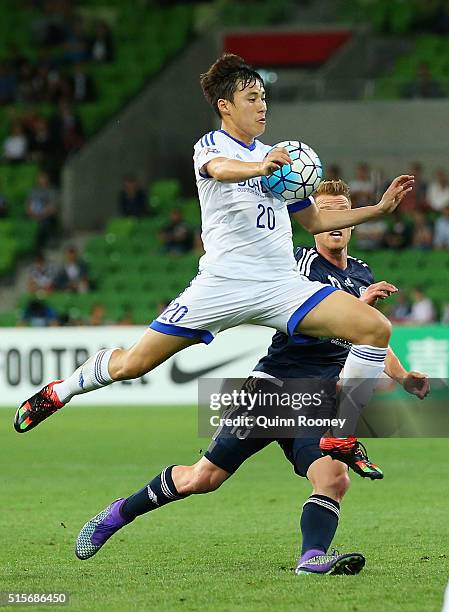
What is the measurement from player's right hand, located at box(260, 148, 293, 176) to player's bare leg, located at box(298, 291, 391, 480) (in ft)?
2.41

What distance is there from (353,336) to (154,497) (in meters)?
1.38

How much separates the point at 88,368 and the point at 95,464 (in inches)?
202

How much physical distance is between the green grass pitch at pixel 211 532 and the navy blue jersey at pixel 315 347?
988mm

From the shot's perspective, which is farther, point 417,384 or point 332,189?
point 332,189

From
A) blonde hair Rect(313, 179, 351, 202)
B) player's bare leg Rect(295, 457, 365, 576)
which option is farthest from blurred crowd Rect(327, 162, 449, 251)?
player's bare leg Rect(295, 457, 365, 576)

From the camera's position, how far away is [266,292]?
6.20 metres

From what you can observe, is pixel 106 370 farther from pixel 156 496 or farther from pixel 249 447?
pixel 249 447

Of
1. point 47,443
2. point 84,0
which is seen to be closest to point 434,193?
point 47,443

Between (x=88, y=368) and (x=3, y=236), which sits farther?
(x=3, y=236)

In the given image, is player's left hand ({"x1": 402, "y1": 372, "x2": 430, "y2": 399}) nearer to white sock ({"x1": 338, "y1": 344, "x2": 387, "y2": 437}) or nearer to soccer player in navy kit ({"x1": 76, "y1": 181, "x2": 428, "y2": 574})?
soccer player in navy kit ({"x1": 76, "y1": 181, "x2": 428, "y2": 574})

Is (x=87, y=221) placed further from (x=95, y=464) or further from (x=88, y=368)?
→ (x=88, y=368)

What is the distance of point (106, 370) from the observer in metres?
6.53

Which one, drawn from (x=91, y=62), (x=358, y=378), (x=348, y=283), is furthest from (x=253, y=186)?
(x=91, y=62)

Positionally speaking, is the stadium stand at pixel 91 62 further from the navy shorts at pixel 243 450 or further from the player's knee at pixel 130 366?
the navy shorts at pixel 243 450
